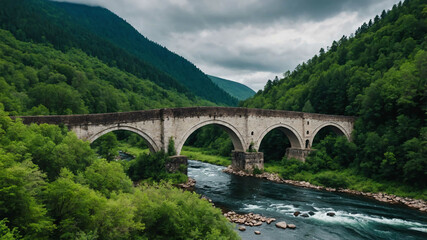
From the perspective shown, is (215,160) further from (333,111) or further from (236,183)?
(333,111)

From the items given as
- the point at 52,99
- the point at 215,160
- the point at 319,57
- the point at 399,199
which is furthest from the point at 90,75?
the point at 399,199

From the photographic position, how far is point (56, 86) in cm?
3950

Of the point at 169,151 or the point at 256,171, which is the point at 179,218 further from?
the point at 256,171

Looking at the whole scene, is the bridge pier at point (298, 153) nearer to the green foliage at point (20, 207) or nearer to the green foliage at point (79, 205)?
the green foliage at point (79, 205)

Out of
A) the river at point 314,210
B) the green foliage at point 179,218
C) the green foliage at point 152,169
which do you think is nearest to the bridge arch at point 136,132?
the green foliage at point 152,169

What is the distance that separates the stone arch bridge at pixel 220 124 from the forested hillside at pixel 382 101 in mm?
3167

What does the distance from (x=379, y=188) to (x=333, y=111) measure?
68.6 ft

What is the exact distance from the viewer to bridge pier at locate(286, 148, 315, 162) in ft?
119

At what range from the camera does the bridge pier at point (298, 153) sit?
3619 centimetres

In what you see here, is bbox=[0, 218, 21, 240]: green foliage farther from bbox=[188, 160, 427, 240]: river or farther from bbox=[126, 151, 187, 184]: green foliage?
bbox=[126, 151, 187, 184]: green foliage

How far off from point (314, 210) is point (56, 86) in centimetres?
3783

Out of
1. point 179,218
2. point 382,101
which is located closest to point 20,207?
point 179,218

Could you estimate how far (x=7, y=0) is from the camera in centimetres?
9569

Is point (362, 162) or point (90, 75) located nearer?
point (362, 162)
